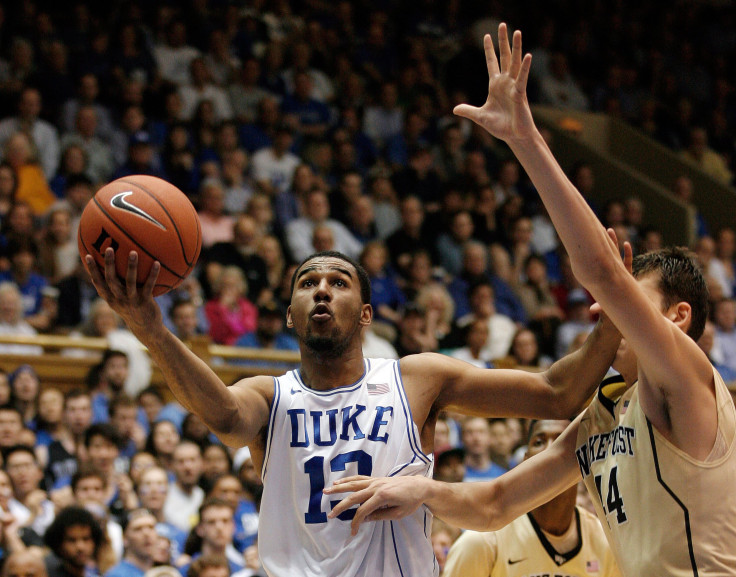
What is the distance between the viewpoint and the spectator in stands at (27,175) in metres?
9.20

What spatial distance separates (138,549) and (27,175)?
14.4ft

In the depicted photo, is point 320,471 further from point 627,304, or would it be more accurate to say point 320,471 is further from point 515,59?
point 515,59

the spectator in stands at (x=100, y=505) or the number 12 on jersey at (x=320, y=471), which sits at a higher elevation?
the spectator in stands at (x=100, y=505)

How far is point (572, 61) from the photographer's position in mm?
15148

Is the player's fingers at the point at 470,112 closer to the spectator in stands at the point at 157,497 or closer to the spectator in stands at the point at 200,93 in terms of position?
the spectator in stands at the point at 157,497

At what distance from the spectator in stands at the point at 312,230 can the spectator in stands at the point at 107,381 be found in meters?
2.48

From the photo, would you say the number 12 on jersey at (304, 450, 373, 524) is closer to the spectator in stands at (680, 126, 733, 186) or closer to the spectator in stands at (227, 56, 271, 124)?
the spectator in stands at (227, 56, 271, 124)

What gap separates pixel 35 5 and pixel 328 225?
4049 mm

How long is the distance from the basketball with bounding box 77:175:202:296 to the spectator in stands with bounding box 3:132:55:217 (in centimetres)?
599

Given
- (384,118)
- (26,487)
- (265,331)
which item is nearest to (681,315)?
(26,487)

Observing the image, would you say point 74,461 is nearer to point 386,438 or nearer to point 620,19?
point 386,438

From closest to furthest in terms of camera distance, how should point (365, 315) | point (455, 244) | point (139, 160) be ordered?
point (365, 315), point (139, 160), point (455, 244)

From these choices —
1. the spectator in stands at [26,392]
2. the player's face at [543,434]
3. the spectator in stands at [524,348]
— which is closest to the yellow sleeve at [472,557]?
the player's face at [543,434]

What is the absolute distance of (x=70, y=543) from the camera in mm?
5883
